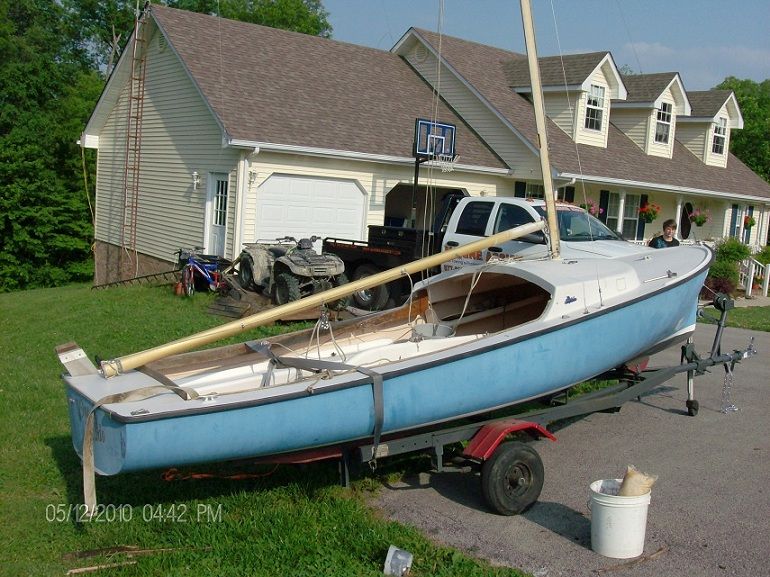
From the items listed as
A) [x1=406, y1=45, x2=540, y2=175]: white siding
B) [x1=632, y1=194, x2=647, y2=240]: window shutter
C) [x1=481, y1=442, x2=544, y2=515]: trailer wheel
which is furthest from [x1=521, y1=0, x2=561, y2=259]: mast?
[x1=632, y1=194, x2=647, y2=240]: window shutter

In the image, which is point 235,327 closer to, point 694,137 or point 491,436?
point 491,436

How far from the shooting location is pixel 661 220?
26875mm

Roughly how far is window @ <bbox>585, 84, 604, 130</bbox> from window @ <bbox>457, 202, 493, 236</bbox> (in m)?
11.6

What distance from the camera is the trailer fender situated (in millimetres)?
5910

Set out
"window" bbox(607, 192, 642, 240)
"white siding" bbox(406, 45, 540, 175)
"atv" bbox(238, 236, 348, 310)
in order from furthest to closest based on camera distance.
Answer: "window" bbox(607, 192, 642, 240) < "white siding" bbox(406, 45, 540, 175) < "atv" bbox(238, 236, 348, 310)

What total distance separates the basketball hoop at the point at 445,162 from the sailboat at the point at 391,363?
1017 cm

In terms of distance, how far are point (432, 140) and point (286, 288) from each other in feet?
20.7

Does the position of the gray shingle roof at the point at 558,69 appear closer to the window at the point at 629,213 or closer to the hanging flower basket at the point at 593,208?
the hanging flower basket at the point at 593,208

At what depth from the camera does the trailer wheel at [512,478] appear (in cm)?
589

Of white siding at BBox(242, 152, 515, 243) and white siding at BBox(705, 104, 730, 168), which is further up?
white siding at BBox(705, 104, 730, 168)

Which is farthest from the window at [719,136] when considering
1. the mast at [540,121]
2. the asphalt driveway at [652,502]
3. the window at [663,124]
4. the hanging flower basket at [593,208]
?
the mast at [540,121]

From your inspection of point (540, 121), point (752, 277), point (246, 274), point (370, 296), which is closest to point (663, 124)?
point (752, 277)

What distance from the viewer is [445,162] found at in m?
19.0

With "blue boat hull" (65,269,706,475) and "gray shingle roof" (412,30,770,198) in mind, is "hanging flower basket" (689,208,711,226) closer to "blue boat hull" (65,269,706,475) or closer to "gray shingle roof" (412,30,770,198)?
"gray shingle roof" (412,30,770,198)
